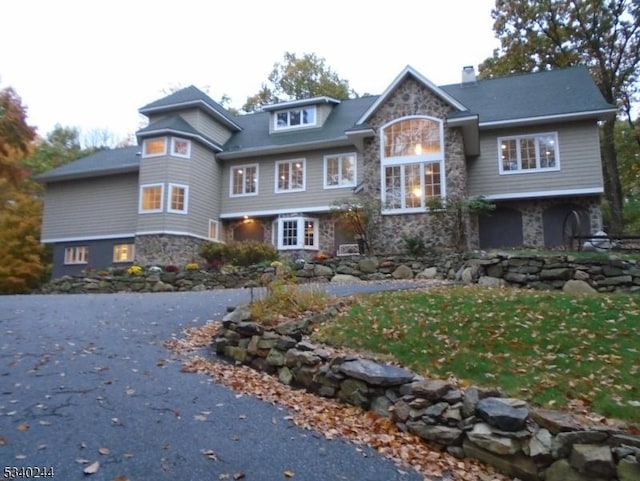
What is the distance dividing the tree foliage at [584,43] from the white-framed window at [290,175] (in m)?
14.3

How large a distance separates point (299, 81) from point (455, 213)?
859 inches

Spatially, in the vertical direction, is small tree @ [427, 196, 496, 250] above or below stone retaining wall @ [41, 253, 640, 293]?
above

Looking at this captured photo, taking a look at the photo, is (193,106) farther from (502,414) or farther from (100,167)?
(502,414)

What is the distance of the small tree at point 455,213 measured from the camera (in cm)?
1374

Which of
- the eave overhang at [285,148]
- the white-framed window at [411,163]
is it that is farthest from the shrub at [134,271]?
the white-framed window at [411,163]

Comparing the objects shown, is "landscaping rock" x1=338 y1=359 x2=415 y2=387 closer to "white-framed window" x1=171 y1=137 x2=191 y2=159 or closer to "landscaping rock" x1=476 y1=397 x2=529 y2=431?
"landscaping rock" x1=476 y1=397 x2=529 y2=431

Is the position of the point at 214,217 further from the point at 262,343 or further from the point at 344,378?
the point at 344,378

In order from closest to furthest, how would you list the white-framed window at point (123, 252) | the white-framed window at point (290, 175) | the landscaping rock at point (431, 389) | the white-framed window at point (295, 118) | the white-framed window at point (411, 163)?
1. the landscaping rock at point (431, 389)
2. the white-framed window at point (411, 163)
3. the white-framed window at point (290, 175)
4. the white-framed window at point (123, 252)
5. the white-framed window at point (295, 118)

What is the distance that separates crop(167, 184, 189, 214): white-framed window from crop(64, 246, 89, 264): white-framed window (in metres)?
6.05

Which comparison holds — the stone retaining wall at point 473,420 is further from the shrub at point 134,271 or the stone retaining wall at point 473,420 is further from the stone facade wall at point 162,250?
the stone facade wall at point 162,250

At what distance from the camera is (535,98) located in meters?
17.3

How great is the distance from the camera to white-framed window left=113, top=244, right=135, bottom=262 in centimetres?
2011

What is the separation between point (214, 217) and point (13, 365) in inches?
599

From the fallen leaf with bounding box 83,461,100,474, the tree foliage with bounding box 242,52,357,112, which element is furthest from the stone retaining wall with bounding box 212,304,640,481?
the tree foliage with bounding box 242,52,357,112
